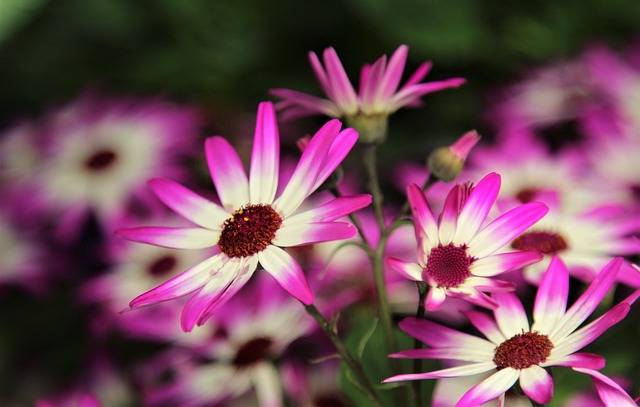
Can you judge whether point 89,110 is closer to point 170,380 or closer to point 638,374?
point 170,380

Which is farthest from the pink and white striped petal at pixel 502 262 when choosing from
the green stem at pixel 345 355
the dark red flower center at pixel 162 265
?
the dark red flower center at pixel 162 265

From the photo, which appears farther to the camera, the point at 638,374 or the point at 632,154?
the point at 632,154

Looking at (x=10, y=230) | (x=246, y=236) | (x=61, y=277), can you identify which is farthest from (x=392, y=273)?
(x=10, y=230)

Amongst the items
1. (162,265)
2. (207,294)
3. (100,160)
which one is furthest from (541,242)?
(100,160)

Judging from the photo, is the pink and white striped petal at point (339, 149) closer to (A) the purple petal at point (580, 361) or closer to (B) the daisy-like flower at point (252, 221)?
(B) the daisy-like flower at point (252, 221)

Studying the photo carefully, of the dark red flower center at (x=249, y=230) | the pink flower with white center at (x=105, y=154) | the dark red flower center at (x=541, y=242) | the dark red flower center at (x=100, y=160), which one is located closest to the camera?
the dark red flower center at (x=249, y=230)

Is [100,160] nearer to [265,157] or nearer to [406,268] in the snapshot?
[265,157]
